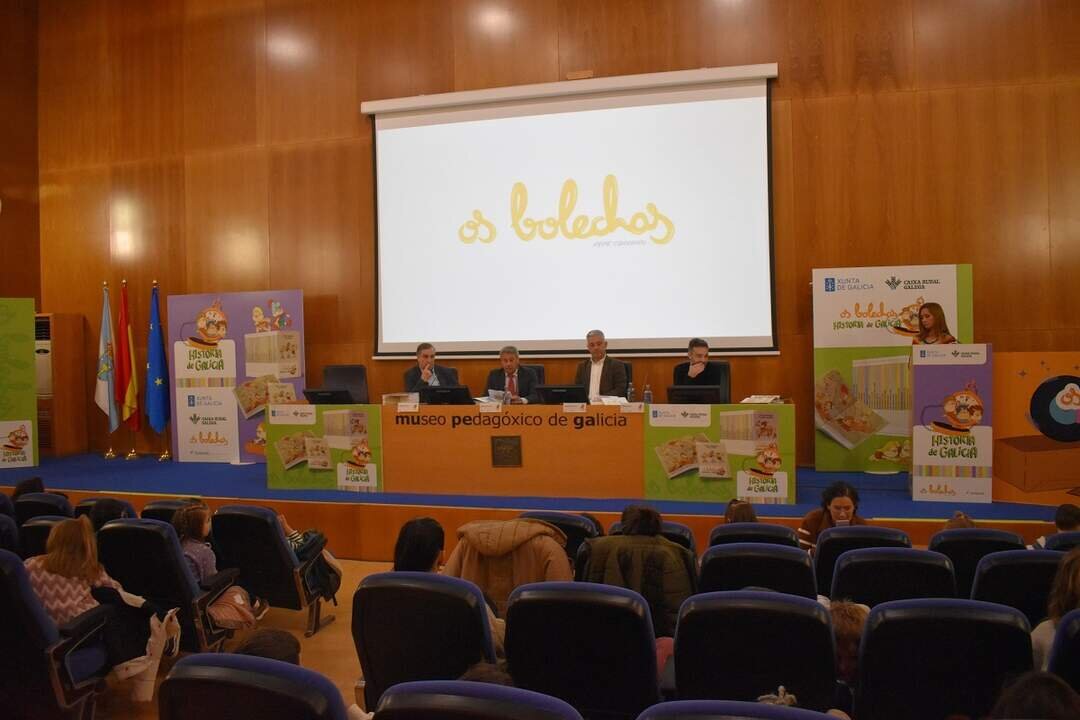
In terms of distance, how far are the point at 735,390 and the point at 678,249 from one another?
144 cm

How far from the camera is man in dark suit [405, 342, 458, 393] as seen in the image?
6.82m

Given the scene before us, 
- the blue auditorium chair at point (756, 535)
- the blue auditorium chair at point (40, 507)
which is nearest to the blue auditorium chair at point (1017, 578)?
the blue auditorium chair at point (756, 535)

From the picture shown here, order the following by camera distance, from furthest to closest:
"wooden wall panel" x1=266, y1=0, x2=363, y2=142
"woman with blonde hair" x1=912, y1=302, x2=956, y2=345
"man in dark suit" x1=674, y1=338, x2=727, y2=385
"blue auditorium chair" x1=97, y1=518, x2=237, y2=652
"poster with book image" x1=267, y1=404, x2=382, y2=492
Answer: "wooden wall panel" x1=266, y1=0, x2=363, y2=142, "man in dark suit" x1=674, y1=338, x2=727, y2=385, "poster with book image" x1=267, y1=404, x2=382, y2=492, "woman with blonde hair" x1=912, y1=302, x2=956, y2=345, "blue auditorium chair" x1=97, y1=518, x2=237, y2=652

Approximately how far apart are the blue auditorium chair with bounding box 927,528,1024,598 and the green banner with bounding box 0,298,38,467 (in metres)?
8.79

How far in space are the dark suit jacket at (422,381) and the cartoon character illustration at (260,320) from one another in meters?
2.08

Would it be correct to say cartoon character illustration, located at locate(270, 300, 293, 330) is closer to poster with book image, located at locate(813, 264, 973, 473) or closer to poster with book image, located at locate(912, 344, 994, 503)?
poster with book image, located at locate(813, 264, 973, 473)

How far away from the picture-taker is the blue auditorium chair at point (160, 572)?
3234 mm

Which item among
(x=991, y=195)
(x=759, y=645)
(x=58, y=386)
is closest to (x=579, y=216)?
→ (x=991, y=195)

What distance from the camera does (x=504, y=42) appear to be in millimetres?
8055

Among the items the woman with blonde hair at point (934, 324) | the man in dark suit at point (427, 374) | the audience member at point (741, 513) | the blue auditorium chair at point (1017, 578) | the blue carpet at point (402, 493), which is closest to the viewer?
the blue auditorium chair at point (1017, 578)

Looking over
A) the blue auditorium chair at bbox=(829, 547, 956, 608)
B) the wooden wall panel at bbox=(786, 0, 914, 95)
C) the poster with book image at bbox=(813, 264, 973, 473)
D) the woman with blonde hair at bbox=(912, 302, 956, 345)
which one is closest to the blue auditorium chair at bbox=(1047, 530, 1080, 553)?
the blue auditorium chair at bbox=(829, 547, 956, 608)

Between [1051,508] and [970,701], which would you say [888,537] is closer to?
[970,701]

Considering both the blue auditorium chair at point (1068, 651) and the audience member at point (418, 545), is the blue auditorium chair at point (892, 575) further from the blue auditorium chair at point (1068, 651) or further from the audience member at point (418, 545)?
the audience member at point (418, 545)

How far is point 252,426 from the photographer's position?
26.8 ft
